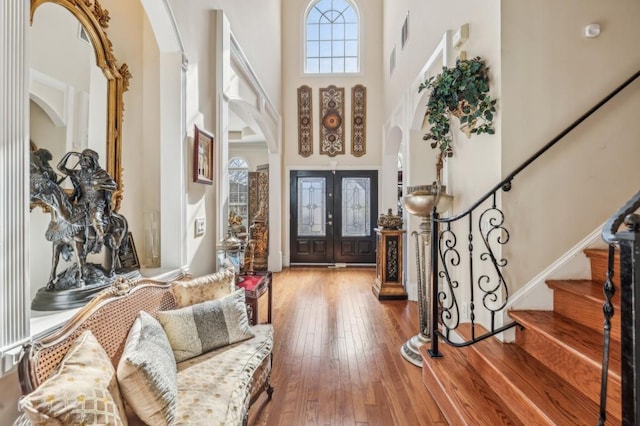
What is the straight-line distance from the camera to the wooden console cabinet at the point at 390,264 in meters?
4.60

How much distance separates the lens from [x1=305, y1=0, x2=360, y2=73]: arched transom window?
7.12m

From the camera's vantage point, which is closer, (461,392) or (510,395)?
(510,395)

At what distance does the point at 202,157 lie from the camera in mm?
2541

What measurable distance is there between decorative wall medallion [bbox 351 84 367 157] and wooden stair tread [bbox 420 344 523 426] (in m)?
5.12

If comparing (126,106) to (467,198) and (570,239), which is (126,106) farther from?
(570,239)

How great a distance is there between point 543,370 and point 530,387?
236 millimetres

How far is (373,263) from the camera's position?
7027 mm

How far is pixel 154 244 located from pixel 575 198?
2873mm

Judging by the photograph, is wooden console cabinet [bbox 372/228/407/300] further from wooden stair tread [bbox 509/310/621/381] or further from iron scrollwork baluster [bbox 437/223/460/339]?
wooden stair tread [bbox 509/310/621/381]

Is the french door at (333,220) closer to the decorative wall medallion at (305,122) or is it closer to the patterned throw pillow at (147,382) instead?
the decorative wall medallion at (305,122)

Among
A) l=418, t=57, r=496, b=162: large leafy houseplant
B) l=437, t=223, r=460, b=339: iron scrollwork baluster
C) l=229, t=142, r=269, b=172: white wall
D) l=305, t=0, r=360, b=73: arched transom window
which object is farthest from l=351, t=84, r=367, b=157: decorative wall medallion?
l=418, t=57, r=496, b=162: large leafy houseplant

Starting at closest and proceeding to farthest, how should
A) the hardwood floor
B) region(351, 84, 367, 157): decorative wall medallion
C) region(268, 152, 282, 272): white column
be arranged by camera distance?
the hardwood floor < region(268, 152, 282, 272): white column < region(351, 84, 367, 157): decorative wall medallion

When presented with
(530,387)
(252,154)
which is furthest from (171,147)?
(252,154)

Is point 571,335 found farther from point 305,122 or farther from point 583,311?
point 305,122
